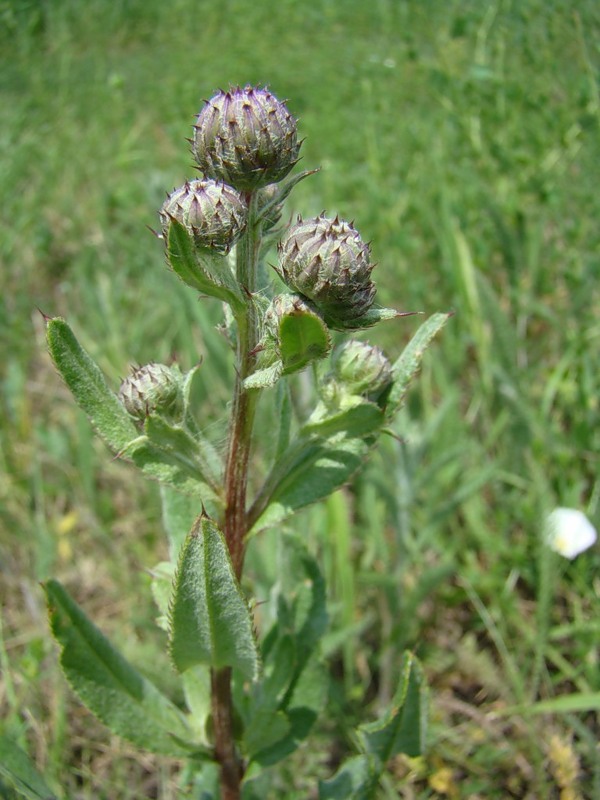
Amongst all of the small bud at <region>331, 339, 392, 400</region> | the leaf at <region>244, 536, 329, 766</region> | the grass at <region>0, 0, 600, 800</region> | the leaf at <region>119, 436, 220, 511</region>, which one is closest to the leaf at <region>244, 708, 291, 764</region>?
the leaf at <region>244, 536, 329, 766</region>

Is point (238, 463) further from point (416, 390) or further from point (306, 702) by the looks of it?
point (416, 390)

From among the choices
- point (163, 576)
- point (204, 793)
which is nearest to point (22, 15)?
point (163, 576)

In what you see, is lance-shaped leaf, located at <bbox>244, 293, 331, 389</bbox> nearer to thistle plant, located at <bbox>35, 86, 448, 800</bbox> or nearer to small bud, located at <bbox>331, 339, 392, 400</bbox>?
thistle plant, located at <bbox>35, 86, 448, 800</bbox>

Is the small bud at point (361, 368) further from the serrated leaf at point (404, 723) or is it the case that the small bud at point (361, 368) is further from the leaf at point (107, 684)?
the leaf at point (107, 684)

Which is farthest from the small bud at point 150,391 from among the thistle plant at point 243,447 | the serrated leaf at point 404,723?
the serrated leaf at point 404,723

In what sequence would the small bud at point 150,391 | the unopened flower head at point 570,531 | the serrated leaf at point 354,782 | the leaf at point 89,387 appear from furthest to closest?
1. the unopened flower head at point 570,531
2. the serrated leaf at point 354,782
3. the small bud at point 150,391
4. the leaf at point 89,387

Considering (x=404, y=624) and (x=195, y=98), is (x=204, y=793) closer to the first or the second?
(x=404, y=624)

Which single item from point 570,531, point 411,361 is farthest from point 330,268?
point 570,531
